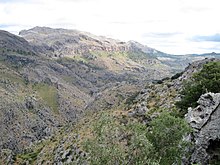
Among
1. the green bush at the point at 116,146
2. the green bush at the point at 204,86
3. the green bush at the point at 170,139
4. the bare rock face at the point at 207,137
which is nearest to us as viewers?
the green bush at the point at 116,146

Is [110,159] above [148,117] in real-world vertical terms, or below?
above

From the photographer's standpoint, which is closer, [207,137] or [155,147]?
[155,147]

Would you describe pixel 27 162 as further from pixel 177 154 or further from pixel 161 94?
pixel 177 154

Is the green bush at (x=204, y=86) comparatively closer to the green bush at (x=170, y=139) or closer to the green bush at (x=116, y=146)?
the green bush at (x=170, y=139)

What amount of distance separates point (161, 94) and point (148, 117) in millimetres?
27064

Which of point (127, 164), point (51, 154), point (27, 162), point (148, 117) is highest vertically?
point (127, 164)

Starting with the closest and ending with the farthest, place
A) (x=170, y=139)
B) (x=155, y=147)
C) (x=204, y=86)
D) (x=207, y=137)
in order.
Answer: (x=170, y=139) → (x=155, y=147) → (x=207, y=137) → (x=204, y=86)

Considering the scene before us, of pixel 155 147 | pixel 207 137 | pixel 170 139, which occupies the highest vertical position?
pixel 207 137

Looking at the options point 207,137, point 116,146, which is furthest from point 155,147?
point 207,137

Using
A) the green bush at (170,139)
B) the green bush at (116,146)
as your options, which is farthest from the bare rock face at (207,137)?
the green bush at (116,146)

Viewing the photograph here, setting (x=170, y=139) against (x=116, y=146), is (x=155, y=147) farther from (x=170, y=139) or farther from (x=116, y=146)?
(x=116, y=146)

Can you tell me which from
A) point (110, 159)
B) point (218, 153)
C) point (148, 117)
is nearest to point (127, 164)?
point (110, 159)

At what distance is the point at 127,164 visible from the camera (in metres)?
42.2

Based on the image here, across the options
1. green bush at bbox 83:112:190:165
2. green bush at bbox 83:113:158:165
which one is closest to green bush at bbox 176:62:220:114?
green bush at bbox 83:112:190:165
